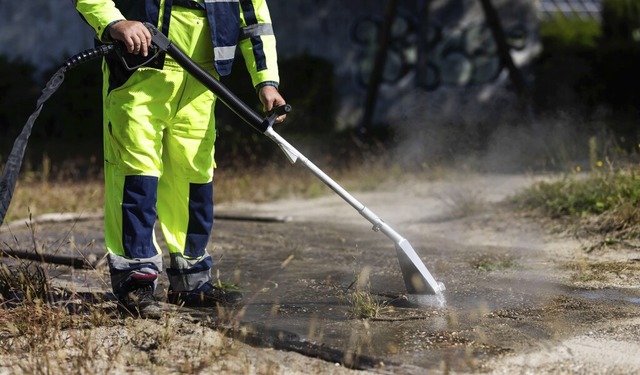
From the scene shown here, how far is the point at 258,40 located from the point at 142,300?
4.31 feet

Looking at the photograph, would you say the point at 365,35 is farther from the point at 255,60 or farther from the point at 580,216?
the point at 255,60

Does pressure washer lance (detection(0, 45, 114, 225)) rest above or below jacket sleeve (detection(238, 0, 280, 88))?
below

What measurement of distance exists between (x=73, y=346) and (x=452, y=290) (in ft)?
6.43

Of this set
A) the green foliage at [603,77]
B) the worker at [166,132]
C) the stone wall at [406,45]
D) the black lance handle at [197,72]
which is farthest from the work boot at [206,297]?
the stone wall at [406,45]

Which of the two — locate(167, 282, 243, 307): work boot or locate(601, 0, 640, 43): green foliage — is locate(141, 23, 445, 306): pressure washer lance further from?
locate(601, 0, 640, 43): green foliage

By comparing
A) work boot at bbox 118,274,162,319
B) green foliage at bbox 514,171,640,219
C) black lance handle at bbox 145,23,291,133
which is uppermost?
black lance handle at bbox 145,23,291,133

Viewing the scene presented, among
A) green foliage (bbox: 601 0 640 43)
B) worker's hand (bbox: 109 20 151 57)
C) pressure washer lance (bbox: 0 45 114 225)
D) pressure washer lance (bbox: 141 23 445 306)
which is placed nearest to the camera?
pressure washer lance (bbox: 0 45 114 225)

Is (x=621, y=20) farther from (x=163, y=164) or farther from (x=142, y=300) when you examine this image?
(x=142, y=300)

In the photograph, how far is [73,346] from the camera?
155 inches

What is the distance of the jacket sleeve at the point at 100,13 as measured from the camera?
4496mm

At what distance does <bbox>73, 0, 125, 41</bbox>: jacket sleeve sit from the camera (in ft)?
14.8

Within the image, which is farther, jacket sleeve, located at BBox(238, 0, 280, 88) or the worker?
jacket sleeve, located at BBox(238, 0, 280, 88)

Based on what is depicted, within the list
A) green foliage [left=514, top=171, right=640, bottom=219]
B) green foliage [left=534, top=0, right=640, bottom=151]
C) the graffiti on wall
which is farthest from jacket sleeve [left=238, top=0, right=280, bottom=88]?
the graffiti on wall

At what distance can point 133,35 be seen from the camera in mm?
4398
